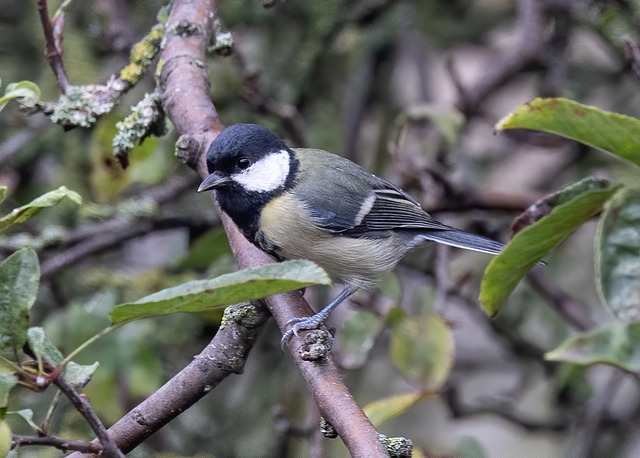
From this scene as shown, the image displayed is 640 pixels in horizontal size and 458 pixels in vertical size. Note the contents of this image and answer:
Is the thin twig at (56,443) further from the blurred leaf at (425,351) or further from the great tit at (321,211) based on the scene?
the blurred leaf at (425,351)

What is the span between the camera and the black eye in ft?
5.89

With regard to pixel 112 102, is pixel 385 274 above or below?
below

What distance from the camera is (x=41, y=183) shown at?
2564mm

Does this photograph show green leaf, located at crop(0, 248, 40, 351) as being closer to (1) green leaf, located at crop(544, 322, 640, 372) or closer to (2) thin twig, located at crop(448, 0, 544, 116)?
(1) green leaf, located at crop(544, 322, 640, 372)

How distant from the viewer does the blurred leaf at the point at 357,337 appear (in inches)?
75.9

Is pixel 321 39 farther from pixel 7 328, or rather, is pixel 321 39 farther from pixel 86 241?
pixel 7 328

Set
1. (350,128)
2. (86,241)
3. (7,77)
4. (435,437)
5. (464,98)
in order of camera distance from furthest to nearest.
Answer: (435,437)
(350,128)
(464,98)
(7,77)
(86,241)

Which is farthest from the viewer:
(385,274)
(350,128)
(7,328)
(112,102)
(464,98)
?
(350,128)

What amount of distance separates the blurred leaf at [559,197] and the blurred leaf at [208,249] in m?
0.84

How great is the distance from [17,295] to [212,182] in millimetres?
764

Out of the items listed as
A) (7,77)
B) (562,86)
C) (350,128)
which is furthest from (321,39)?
(7,77)

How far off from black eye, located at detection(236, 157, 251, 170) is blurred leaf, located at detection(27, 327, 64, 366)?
0.85 m

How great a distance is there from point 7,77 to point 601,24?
182 cm

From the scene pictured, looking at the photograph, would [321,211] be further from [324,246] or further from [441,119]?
[441,119]
